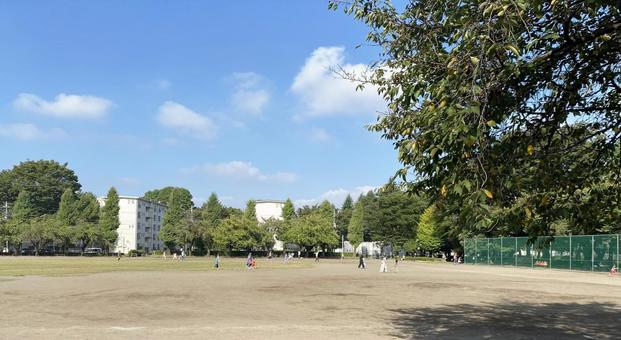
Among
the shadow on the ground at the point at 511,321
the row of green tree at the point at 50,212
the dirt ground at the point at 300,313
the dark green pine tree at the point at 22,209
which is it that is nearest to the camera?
the dirt ground at the point at 300,313

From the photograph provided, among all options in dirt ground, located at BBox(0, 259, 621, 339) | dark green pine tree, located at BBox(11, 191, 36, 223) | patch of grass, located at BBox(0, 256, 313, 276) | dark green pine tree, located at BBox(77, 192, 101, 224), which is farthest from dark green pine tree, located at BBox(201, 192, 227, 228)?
dirt ground, located at BBox(0, 259, 621, 339)

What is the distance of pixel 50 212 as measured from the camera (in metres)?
138

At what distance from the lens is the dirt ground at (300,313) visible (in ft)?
41.1

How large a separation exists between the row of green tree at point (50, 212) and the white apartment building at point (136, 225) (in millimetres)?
10194

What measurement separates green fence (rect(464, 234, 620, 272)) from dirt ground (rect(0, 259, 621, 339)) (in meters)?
12.8

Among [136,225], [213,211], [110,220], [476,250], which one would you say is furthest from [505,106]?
[136,225]

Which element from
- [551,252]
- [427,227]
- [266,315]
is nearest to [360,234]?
[427,227]

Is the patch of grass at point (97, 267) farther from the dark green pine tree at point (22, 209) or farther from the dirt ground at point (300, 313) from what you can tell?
the dark green pine tree at point (22, 209)

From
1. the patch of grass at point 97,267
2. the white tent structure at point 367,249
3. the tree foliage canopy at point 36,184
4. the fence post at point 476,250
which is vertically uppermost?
the tree foliage canopy at point 36,184

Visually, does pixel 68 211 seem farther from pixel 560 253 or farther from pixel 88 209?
pixel 560 253

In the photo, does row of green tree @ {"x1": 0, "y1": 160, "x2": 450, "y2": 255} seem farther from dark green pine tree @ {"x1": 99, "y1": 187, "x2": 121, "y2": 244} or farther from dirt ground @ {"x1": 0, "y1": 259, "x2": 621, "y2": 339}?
dirt ground @ {"x1": 0, "y1": 259, "x2": 621, "y2": 339}

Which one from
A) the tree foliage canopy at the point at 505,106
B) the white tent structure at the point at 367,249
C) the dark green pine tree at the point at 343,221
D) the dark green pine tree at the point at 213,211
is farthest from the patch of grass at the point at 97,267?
the dark green pine tree at the point at 343,221

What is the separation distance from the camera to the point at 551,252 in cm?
5016

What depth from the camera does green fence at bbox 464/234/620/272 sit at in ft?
140
